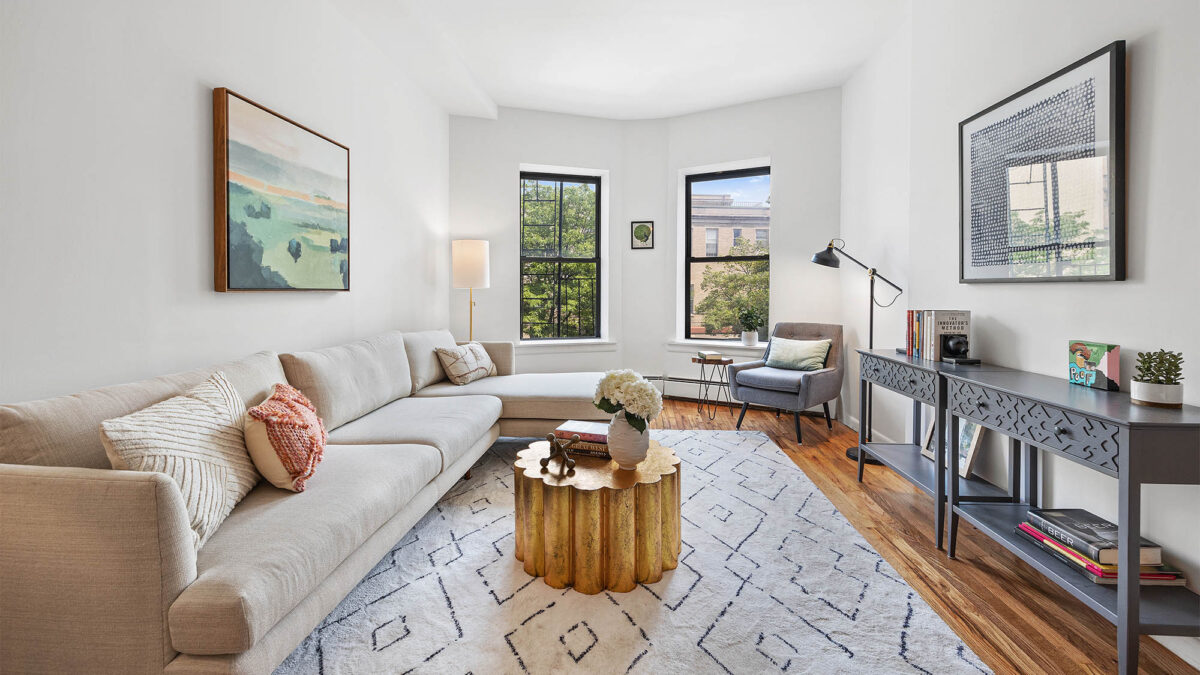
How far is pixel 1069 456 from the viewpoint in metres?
1.64

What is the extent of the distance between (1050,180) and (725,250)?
3374 millimetres

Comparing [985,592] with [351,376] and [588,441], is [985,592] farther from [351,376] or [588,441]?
[351,376]

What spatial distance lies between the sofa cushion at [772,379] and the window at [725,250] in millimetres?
1122

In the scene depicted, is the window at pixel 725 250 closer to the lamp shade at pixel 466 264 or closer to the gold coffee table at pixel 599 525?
the lamp shade at pixel 466 264

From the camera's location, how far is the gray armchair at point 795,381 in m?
3.99

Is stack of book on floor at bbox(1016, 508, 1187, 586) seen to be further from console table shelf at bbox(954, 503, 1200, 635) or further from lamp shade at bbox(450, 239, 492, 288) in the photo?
lamp shade at bbox(450, 239, 492, 288)

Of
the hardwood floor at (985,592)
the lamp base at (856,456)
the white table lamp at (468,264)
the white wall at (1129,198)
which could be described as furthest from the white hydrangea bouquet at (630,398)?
the white table lamp at (468,264)

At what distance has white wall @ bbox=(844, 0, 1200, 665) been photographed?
5.36 ft

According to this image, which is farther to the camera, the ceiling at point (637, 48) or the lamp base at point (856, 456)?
the lamp base at point (856, 456)

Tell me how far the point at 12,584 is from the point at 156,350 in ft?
3.32

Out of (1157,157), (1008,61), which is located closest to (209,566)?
(1157,157)

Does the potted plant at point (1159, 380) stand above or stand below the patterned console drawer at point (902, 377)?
above

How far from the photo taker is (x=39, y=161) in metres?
1.63

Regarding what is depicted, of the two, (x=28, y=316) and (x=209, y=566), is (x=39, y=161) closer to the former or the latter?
(x=28, y=316)
